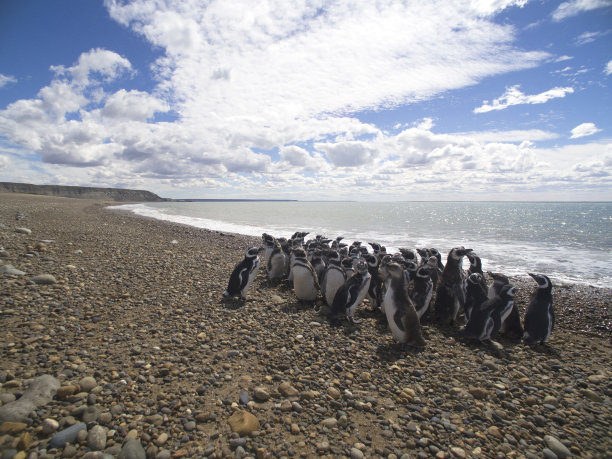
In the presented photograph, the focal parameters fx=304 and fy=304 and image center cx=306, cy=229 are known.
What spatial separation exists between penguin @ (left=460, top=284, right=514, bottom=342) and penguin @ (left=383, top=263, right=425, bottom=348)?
1296 millimetres

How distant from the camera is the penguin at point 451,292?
765 centimetres

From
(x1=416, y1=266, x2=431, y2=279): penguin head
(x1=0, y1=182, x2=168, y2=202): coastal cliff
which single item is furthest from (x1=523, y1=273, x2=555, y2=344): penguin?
(x1=0, y1=182, x2=168, y2=202): coastal cliff

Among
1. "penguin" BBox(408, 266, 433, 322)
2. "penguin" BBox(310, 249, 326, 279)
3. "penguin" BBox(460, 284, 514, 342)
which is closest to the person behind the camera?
"penguin" BBox(460, 284, 514, 342)

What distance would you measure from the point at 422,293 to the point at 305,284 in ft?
10.4

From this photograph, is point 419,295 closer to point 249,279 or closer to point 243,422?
point 249,279

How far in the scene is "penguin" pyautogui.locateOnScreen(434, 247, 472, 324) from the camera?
7652 millimetres

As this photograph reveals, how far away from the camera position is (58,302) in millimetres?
6406

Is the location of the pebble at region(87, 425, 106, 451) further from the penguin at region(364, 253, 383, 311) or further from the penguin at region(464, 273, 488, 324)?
the penguin at region(464, 273, 488, 324)

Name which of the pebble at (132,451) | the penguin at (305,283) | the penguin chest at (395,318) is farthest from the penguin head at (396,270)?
the pebble at (132,451)

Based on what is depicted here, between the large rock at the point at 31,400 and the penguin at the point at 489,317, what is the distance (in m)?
7.28

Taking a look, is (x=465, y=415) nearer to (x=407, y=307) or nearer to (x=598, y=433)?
(x=598, y=433)

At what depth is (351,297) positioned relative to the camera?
7418mm

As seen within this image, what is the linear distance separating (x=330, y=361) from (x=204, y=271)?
709cm

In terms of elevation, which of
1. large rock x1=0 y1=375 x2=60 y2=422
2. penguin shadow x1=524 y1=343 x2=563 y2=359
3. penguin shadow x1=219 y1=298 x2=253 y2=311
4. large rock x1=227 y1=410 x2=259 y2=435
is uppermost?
large rock x1=0 y1=375 x2=60 y2=422
